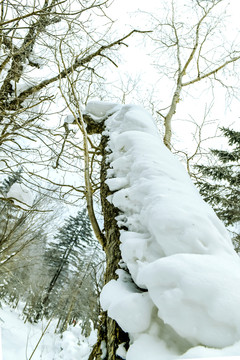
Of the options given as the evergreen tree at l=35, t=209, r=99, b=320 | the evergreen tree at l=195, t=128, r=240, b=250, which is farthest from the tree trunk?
the evergreen tree at l=35, t=209, r=99, b=320

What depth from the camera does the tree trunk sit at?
2.88ft

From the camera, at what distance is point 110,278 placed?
46.3 inches

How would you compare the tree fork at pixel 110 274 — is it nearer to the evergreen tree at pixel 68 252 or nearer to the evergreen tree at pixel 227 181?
the evergreen tree at pixel 227 181

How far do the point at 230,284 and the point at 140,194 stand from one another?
660 millimetres

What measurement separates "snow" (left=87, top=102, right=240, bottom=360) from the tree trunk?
8cm

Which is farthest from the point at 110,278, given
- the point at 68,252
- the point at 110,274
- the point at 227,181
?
the point at 68,252

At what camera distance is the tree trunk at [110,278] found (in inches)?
34.5

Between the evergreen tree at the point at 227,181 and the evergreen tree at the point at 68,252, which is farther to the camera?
the evergreen tree at the point at 68,252

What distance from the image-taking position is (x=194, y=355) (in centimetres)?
55

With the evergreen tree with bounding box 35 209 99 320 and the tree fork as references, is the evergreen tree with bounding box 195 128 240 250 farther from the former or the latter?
the evergreen tree with bounding box 35 209 99 320

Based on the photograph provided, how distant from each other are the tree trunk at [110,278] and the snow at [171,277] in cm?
8

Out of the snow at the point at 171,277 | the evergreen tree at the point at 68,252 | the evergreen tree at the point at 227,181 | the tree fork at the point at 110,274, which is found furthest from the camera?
the evergreen tree at the point at 68,252

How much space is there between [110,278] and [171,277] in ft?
1.82

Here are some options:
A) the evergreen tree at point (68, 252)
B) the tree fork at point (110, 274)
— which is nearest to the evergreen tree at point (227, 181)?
the tree fork at point (110, 274)
